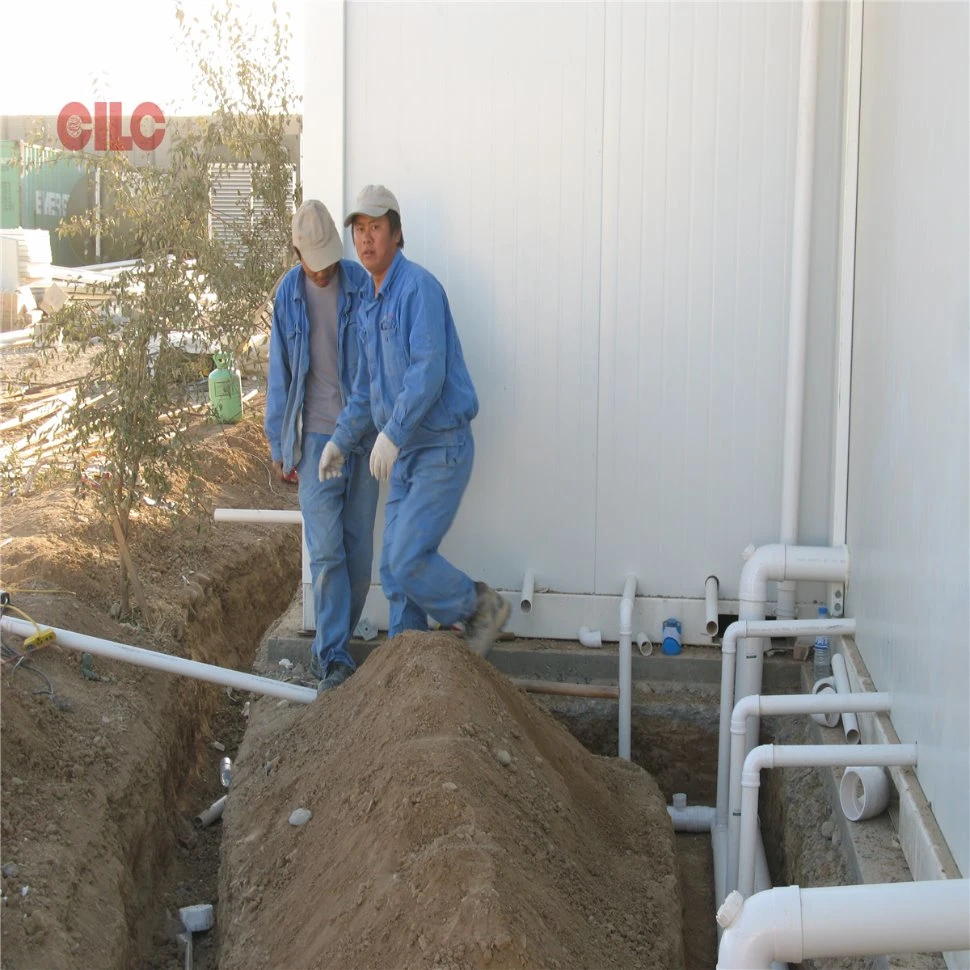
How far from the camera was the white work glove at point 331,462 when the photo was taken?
5.46 metres

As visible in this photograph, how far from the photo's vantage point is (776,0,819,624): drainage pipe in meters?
5.31

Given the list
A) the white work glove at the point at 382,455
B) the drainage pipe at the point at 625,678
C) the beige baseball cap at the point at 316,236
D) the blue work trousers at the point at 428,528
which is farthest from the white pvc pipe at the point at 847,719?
the beige baseball cap at the point at 316,236

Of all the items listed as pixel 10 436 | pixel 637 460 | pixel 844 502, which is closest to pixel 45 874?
pixel 637 460

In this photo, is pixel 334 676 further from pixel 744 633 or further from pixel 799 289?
pixel 799 289

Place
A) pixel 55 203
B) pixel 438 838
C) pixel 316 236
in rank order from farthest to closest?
pixel 55 203 < pixel 316 236 < pixel 438 838

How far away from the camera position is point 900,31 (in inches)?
166

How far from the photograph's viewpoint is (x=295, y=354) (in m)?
5.59

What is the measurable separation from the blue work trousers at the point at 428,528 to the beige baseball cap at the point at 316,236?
0.95 m

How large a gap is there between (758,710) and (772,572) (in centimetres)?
119

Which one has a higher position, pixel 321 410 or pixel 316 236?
pixel 316 236

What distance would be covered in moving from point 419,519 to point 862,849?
2407mm

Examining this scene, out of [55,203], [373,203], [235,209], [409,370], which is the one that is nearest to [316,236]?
[373,203]

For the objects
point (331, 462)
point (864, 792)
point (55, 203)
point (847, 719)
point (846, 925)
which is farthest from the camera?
point (55, 203)

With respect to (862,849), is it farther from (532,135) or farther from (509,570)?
(532,135)
